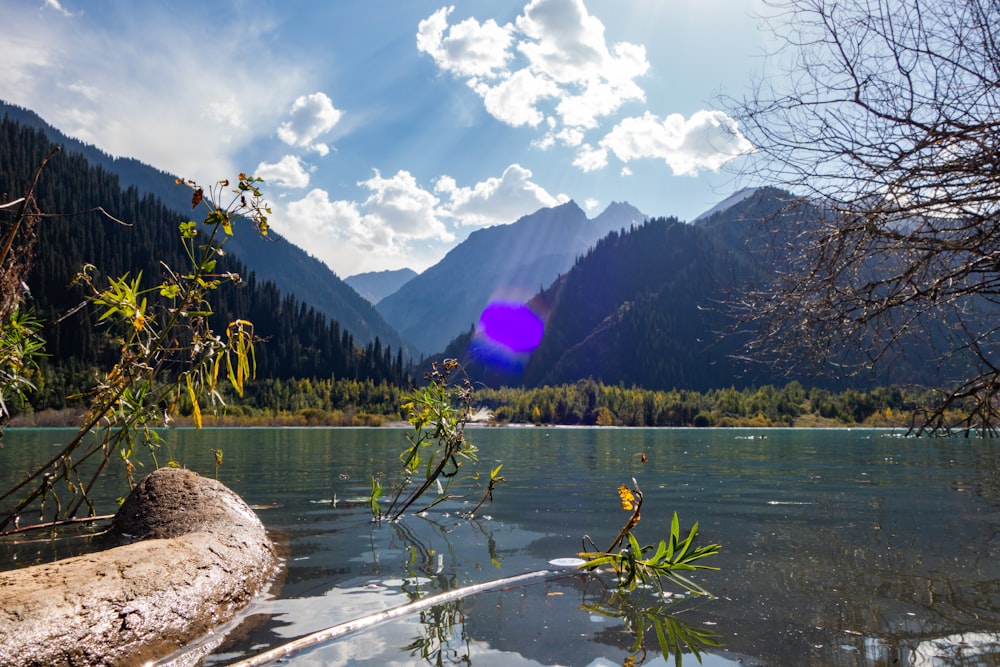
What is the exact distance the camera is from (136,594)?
5316mm

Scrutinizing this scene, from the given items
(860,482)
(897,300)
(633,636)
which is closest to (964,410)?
(897,300)

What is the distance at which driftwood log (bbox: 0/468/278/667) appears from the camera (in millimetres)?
4465

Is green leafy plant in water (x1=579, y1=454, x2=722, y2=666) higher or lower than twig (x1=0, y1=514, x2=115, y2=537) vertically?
lower

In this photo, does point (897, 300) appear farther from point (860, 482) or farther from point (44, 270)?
point (44, 270)

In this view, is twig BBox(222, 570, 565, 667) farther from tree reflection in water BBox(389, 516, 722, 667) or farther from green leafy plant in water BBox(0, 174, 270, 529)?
green leafy plant in water BBox(0, 174, 270, 529)

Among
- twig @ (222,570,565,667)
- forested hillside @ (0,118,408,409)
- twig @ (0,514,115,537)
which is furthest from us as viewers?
forested hillside @ (0,118,408,409)

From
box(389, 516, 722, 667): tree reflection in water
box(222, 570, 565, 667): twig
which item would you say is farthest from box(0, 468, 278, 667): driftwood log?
box(389, 516, 722, 667): tree reflection in water

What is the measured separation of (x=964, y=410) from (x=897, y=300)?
95cm

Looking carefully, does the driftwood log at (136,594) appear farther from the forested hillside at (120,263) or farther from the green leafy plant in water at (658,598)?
the forested hillside at (120,263)

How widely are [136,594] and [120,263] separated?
19223 cm

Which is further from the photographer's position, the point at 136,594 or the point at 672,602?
the point at 672,602

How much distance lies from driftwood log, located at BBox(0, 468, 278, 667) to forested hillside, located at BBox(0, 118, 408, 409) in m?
148

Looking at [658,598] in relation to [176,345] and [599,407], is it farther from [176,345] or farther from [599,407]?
[599,407]

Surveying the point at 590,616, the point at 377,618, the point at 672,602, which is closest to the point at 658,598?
the point at 672,602
